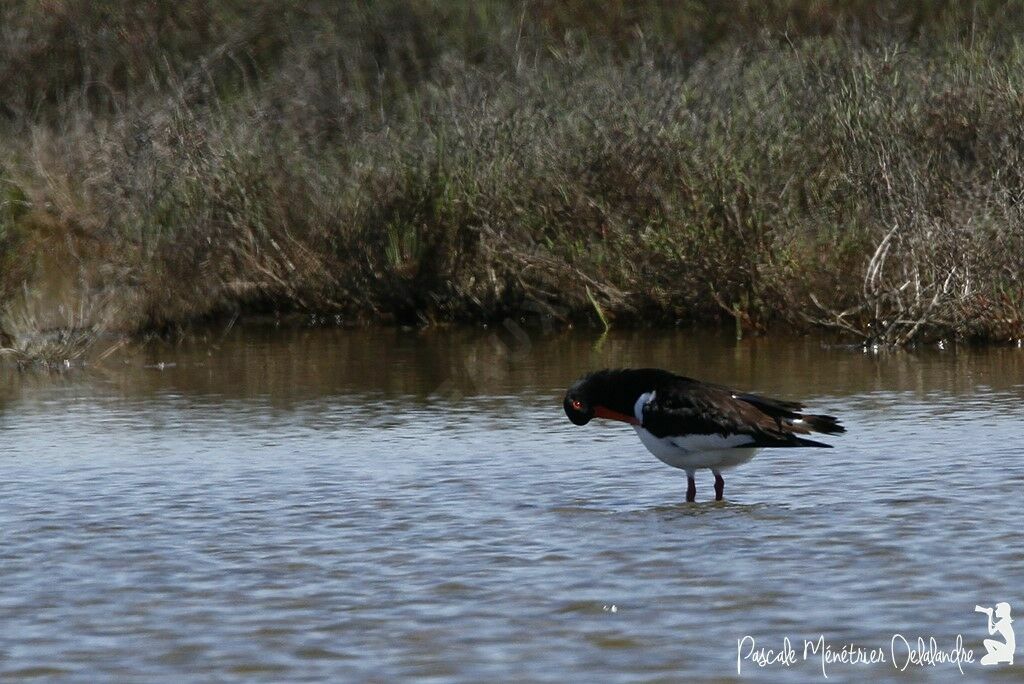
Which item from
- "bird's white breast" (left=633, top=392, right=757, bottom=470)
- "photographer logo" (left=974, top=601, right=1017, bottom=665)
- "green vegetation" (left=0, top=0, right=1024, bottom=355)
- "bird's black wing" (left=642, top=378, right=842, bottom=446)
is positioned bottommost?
"photographer logo" (left=974, top=601, right=1017, bottom=665)

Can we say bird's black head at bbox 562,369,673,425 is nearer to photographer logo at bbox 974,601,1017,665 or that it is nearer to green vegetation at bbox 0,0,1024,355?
photographer logo at bbox 974,601,1017,665

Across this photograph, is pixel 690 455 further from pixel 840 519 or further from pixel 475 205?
pixel 475 205

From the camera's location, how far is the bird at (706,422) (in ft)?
28.7

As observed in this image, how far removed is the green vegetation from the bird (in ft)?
19.8

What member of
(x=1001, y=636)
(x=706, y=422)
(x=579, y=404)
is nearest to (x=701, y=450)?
(x=706, y=422)

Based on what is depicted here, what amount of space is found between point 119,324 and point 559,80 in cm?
477

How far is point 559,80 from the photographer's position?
17844 millimetres

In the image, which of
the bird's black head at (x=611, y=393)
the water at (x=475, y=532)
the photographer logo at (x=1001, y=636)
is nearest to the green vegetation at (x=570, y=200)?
the water at (x=475, y=532)

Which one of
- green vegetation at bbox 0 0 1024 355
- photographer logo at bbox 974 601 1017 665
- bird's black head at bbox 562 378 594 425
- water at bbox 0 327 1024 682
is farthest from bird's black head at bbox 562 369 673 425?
green vegetation at bbox 0 0 1024 355

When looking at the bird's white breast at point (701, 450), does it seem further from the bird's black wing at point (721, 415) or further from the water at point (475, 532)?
the water at point (475, 532)

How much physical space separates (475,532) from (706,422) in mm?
1312

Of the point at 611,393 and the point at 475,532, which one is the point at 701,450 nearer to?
the point at 611,393

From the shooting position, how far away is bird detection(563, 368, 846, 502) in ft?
28.7

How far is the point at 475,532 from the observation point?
8.20 metres
